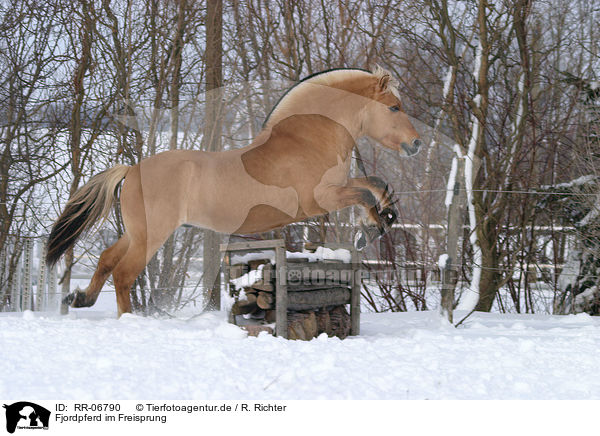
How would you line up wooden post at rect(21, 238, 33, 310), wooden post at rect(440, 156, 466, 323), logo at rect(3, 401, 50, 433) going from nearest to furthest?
logo at rect(3, 401, 50, 433), wooden post at rect(440, 156, 466, 323), wooden post at rect(21, 238, 33, 310)

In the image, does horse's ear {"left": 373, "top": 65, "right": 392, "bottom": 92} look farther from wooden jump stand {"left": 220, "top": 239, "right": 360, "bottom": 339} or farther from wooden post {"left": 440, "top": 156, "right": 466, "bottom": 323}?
wooden post {"left": 440, "top": 156, "right": 466, "bottom": 323}

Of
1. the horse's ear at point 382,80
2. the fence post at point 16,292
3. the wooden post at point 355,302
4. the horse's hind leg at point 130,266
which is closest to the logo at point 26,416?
the horse's hind leg at point 130,266

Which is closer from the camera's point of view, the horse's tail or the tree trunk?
the horse's tail

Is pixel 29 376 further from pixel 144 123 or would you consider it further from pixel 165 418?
pixel 144 123

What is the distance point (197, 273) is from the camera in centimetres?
598

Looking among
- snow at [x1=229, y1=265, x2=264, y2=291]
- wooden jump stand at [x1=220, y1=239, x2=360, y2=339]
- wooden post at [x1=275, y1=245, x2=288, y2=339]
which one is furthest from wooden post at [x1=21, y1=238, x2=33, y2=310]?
wooden post at [x1=275, y1=245, x2=288, y2=339]

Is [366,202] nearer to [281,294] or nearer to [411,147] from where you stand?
[411,147]

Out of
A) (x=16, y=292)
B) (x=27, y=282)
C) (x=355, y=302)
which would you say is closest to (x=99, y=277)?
(x=355, y=302)

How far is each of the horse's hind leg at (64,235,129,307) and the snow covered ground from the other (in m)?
0.16

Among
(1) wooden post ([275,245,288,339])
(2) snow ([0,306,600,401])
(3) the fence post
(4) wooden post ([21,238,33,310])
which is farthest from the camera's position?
(3) the fence post

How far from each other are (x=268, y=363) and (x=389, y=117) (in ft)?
6.14

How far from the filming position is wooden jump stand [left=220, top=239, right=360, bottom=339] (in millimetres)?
3691

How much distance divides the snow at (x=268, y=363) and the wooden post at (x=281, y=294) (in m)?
0.13

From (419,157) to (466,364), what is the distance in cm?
355
